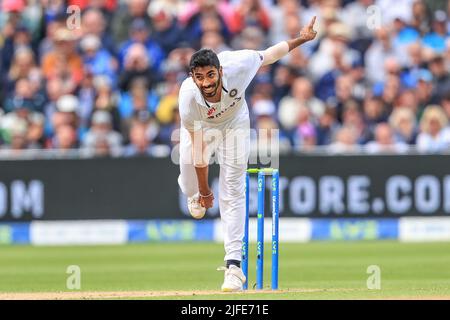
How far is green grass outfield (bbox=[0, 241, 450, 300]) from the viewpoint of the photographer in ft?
31.1

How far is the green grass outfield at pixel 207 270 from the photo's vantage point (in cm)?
948

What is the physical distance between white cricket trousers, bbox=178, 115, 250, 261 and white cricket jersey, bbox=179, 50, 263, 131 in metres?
0.13

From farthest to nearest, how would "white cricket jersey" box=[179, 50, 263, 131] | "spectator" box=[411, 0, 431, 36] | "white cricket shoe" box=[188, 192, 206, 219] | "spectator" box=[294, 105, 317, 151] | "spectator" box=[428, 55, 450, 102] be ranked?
1. "spectator" box=[411, 0, 431, 36]
2. "spectator" box=[428, 55, 450, 102]
3. "spectator" box=[294, 105, 317, 151]
4. "white cricket shoe" box=[188, 192, 206, 219]
5. "white cricket jersey" box=[179, 50, 263, 131]

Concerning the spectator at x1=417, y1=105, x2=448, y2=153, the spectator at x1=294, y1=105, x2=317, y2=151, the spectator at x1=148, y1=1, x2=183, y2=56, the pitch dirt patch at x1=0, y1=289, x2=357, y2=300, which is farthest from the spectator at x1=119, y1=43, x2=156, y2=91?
the pitch dirt patch at x1=0, y1=289, x2=357, y2=300

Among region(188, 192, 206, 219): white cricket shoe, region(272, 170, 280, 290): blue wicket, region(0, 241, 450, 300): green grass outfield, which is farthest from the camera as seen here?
region(188, 192, 206, 219): white cricket shoe

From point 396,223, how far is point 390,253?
1.56 meters

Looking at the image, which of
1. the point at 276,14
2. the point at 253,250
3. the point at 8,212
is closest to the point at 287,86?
the point at 276,14

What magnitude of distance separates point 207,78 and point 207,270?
418 cm

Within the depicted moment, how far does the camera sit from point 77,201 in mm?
15336

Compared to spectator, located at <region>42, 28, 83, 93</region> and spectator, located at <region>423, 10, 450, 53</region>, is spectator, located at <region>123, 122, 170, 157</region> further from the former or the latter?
spectator, located at <region>423, 10, 450, 53</region>

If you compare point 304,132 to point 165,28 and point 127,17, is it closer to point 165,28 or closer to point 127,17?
point 165,28

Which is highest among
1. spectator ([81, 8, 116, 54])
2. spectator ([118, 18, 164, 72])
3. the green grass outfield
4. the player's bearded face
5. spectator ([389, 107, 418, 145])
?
spectator ([81, 8, 116, 54])

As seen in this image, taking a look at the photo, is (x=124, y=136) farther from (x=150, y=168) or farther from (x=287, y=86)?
(x=287, y=86)

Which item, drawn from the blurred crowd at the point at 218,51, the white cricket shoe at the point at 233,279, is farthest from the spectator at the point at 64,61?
the white cricket shoe at the point at 233,279
